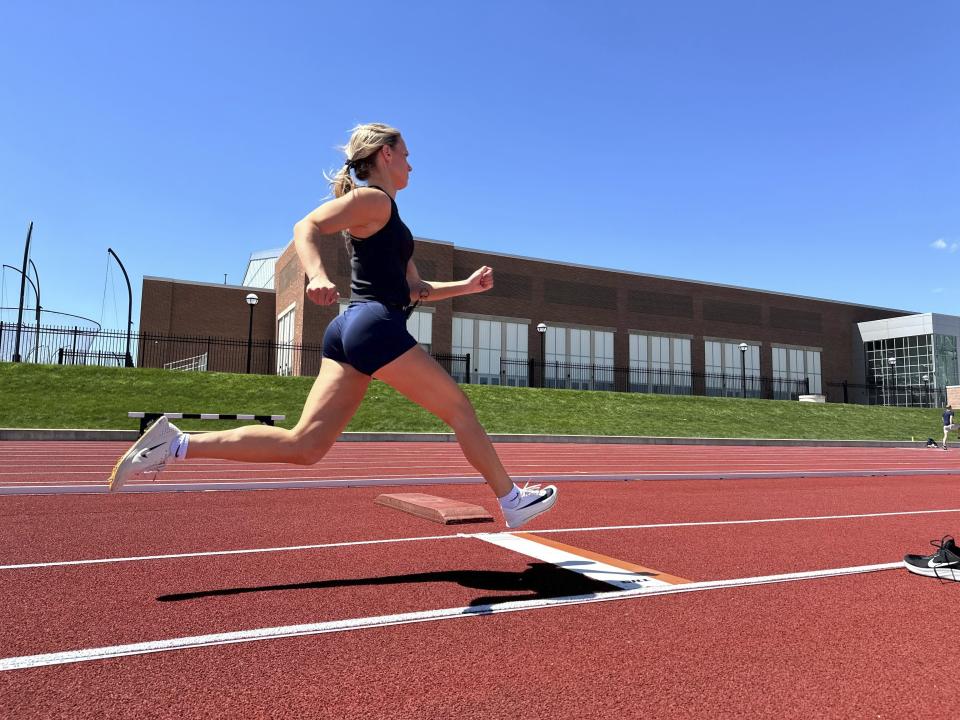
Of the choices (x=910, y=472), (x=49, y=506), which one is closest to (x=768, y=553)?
(x=49, y=506)

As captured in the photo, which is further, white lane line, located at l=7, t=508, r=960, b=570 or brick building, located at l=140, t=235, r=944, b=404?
brick building, located at l=140, t=235, r=944, b=404

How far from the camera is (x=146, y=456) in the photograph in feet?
12.0

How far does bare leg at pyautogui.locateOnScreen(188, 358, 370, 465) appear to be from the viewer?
362 centimetres

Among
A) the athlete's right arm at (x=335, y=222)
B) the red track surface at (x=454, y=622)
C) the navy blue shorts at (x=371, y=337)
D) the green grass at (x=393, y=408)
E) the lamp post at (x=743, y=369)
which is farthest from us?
the lamp post at (x=743, y=369)

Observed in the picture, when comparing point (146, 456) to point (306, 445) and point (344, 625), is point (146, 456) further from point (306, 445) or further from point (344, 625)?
point (344, 625)

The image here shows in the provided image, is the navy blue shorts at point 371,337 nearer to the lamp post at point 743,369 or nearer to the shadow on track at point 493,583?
the shadow on track at point 493,583

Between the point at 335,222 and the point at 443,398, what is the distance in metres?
1.04

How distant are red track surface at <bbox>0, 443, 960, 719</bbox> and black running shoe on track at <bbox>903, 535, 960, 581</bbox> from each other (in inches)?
4.5

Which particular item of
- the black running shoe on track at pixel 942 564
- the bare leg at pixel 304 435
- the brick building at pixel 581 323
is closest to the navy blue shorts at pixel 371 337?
the bare leg at pixel 304 435

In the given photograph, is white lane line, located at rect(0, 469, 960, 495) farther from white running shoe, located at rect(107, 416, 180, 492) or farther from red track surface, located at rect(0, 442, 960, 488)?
white running shoe, located at rect(107, 416, 180, 492)

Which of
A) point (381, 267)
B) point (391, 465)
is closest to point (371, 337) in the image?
point (381, 267)

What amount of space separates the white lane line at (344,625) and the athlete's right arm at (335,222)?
1.39m

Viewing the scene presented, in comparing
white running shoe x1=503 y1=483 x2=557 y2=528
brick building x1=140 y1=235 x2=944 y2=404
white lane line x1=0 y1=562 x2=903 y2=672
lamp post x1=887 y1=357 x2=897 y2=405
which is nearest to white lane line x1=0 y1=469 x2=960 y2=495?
white running shoe x1=503 y1=483 x2=557 y2=528

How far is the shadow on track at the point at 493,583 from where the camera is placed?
3.28 metres
